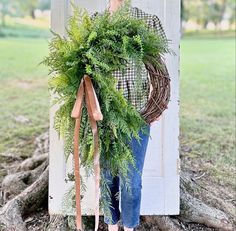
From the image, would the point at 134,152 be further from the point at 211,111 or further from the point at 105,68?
the point at 211,111

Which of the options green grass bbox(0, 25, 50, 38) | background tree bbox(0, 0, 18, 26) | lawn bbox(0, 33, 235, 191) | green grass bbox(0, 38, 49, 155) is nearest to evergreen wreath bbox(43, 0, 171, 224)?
green grass bbox(0, 38, 49, 155)

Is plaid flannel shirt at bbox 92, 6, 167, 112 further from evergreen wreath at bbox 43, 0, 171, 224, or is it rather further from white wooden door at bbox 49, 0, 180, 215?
white wooden door at bbox 49, 0, 180, 215

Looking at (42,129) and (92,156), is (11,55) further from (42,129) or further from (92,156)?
(92,156)

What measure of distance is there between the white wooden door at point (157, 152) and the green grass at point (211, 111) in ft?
3.40

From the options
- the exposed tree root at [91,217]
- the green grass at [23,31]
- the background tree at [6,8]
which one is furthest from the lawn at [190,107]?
the background tree at [6,8]

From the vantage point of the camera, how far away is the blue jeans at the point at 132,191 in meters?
2.11

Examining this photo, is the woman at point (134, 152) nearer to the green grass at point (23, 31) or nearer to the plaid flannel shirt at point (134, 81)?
the plaid flannel shirt at point (134, 81)

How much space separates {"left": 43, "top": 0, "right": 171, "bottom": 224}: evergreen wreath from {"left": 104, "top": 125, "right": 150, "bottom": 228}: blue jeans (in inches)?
5.3

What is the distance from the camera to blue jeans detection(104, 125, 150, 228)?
2107 millimetres

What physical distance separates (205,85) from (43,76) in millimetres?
2751

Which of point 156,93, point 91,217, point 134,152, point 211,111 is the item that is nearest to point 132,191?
point 134,152

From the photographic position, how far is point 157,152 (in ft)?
8.51

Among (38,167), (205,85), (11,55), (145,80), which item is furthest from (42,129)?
(11,55)

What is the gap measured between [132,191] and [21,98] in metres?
4.33
